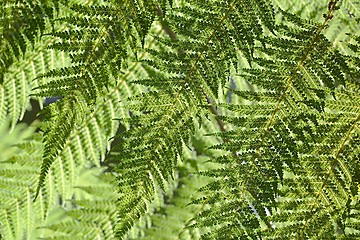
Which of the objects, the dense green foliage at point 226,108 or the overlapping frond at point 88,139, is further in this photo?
the overlapping frond at point 88,139

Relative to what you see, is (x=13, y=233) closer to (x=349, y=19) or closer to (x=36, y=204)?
(x=36, y=204)

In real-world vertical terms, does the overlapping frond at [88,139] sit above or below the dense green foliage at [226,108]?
above

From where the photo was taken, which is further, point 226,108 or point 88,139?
point 88,139

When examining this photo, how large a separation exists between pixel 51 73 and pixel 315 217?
16.6 inches

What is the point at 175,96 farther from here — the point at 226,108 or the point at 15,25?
the point at 15,25

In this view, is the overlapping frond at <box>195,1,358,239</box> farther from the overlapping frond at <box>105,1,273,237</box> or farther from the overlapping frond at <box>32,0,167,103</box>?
the overlapping frond at <box>32,0,167,103</box>

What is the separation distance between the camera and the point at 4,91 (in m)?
1.30

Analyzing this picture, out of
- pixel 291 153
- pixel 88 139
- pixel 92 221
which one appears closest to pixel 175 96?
pixel 291 153

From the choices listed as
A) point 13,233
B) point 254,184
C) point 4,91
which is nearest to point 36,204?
point 13,233

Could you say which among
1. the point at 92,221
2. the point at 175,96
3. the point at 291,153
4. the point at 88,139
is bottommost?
the point at 291,153

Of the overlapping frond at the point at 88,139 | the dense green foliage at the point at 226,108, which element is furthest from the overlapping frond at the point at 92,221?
the dense green foliage at the point at 226,108

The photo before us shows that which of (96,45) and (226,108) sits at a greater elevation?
(96,45)

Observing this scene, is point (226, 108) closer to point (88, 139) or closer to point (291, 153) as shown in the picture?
point (291, 153)

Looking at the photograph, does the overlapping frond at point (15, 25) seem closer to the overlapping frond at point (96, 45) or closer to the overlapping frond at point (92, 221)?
the overlapping frond at point (96, 45)
